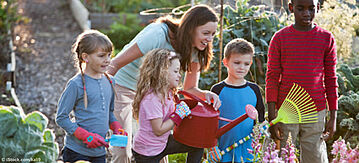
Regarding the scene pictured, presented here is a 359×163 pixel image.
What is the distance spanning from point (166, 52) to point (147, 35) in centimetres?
26

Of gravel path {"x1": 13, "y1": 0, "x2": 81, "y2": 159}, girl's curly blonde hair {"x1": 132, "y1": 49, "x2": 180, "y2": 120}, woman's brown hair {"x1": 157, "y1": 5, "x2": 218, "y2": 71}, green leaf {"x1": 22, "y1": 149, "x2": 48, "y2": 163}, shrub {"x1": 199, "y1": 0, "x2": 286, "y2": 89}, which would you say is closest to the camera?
green leaf {"x1": 22, "y1": 149, "x2": 48, "y2": 163}

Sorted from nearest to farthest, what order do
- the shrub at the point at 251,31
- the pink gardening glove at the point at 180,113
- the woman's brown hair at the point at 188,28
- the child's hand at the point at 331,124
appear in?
the pink gardening glove at the point at 180,113 → the woman's brown hair at the point at 188,28 → the child's hand at the point at 331,124 → the shrub at the point at 251,31

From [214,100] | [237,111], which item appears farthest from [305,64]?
[214,100]

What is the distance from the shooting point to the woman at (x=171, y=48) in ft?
8.09

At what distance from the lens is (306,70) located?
2506mm

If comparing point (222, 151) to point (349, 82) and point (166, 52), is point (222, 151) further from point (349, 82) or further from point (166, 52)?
point (349, 82)

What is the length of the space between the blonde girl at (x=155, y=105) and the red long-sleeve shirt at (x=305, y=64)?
0.63 meters

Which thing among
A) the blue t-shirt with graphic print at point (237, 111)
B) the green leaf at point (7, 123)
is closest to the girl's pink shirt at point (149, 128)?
the blue t-shirt with graphic print at point (237, 111)

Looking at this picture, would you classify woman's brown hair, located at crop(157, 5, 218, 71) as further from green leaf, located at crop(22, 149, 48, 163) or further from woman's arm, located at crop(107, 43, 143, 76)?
green leaf, located at crop(22, 149, 48, 163)

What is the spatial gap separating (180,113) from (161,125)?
0.13m

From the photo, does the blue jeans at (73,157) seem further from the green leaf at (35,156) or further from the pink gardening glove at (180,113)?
the green leaf at (35,156)

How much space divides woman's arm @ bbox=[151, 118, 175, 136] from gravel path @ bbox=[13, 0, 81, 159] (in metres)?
1.68

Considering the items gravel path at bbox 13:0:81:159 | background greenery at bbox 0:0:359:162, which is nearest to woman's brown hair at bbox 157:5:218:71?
background greenery at bbox 0:0:359:162

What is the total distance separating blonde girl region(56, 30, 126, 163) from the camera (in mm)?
2100
